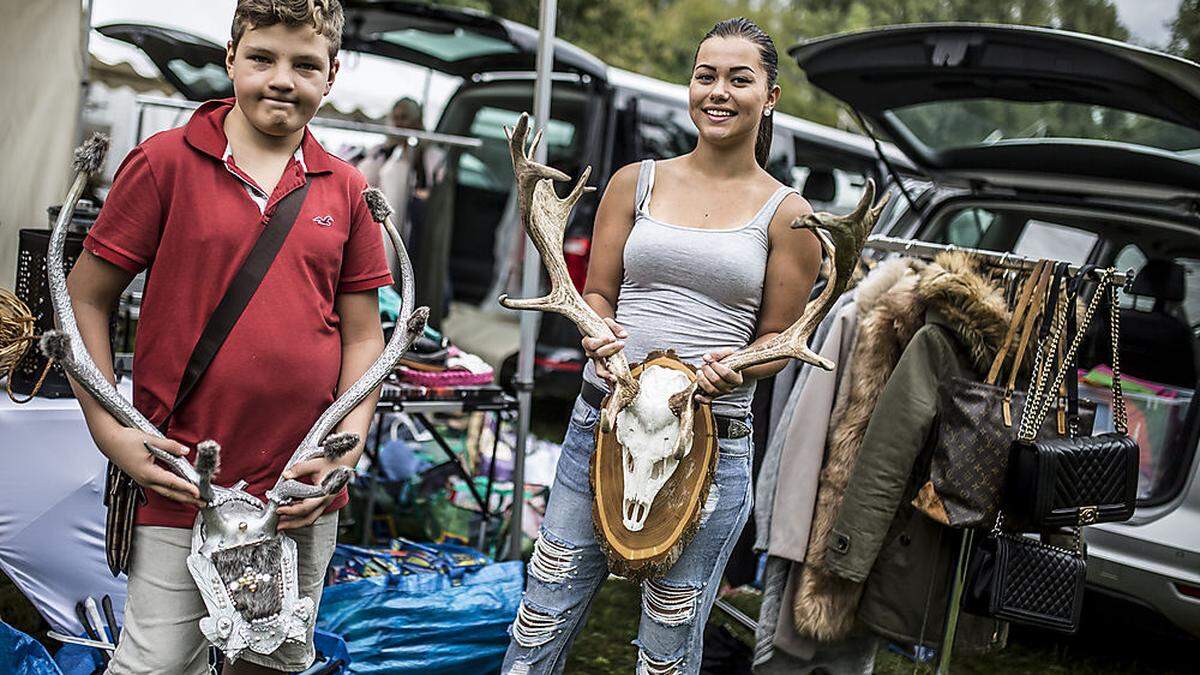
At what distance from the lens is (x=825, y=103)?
20.2 metres

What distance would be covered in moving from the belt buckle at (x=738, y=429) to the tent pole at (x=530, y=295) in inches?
56.0

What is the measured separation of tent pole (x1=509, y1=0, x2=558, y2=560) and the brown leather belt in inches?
50.1

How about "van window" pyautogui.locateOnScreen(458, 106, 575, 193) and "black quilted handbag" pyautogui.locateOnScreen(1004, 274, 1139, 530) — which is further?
"van window" pyautogui.locateOnScreen(458, 106, 575, 193)

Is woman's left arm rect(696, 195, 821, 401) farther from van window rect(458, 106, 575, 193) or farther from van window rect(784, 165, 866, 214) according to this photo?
van window rect(784, 165, 866, 214)

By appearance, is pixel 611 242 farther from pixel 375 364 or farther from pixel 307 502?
pixel 307 502

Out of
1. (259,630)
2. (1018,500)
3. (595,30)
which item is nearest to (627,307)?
(259,630)

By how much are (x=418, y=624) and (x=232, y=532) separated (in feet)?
4.74

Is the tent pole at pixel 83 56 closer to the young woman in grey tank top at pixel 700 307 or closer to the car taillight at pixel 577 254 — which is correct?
the young woman in grey tank top at pixel 700 307

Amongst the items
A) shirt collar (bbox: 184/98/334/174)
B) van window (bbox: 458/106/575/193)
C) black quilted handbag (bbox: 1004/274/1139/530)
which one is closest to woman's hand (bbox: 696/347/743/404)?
shirt collar (bbox: 184/98/334/174)

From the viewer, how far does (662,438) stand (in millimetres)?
2303

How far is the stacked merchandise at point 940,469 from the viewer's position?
3002mm

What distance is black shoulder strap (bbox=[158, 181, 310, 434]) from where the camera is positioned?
1.99 meters

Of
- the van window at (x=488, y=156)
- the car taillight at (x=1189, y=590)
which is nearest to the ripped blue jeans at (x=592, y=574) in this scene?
the car taillight at (x=1189, y=590)

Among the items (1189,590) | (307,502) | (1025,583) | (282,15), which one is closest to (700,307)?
(307,502)
